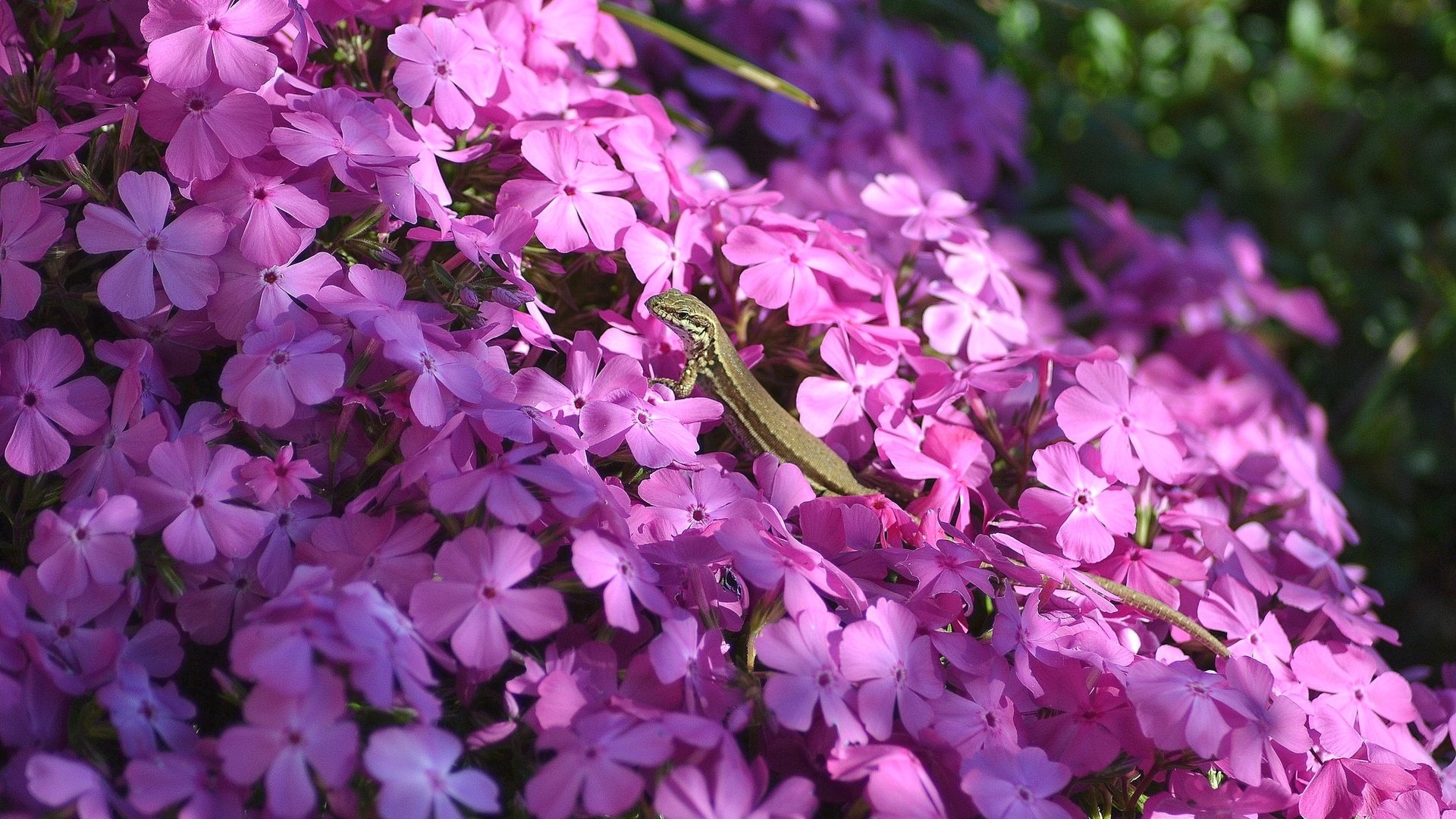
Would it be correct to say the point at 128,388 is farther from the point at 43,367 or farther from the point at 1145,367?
the point at 1145,367

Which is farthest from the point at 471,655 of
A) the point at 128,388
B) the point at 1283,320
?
the point at 1283,320

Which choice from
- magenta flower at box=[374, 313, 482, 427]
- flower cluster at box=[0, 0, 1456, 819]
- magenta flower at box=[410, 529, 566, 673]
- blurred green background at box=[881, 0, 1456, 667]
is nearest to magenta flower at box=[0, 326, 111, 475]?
flower cluster at box=[0, 0, 1456, 819]

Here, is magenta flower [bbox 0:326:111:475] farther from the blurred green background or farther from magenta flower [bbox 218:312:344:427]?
the blurred green background

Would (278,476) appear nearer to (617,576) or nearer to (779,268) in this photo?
(617,576)

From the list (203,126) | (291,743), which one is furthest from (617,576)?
(203,126)

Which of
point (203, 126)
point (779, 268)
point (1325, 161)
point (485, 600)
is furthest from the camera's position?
point (1325, 161)

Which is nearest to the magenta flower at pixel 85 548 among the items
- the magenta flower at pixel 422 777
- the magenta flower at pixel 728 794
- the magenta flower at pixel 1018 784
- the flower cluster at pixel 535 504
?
the flower cluster at pixel 535 504

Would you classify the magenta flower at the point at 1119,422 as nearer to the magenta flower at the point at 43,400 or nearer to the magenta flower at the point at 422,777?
the magenta flower at the point at 422,777
